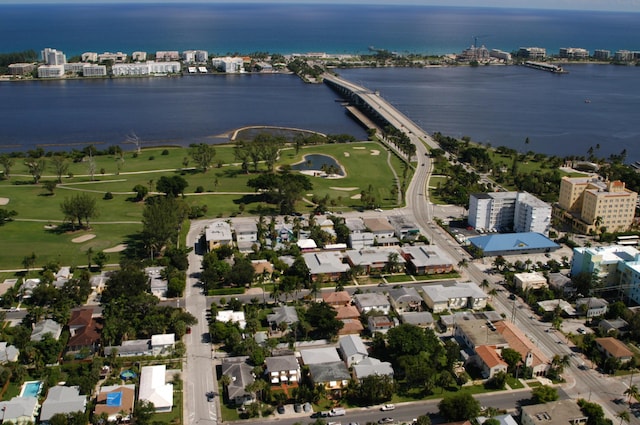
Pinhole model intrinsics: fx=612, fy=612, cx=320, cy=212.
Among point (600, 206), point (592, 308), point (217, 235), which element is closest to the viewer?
point (592, 308)

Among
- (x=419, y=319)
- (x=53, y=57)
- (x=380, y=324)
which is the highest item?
(x=53, y=57)

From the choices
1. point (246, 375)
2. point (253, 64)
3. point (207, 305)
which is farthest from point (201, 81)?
point (246, 375)

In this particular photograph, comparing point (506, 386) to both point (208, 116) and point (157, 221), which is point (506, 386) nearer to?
point (157, 221)

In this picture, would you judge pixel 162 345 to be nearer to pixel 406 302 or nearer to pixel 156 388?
pixel 156 388

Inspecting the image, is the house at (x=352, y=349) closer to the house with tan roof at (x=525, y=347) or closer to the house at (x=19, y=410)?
the house with tan roof at (x=525, y=347)

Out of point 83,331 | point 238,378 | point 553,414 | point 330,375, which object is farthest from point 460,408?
point 83,331

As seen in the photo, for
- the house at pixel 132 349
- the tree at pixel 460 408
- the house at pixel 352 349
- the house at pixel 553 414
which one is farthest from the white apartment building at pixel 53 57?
the house at pixel 553 414

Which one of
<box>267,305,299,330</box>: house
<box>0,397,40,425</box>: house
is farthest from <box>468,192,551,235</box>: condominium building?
<box>0,397,40,425</box>: house
